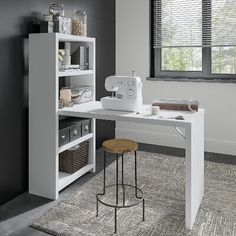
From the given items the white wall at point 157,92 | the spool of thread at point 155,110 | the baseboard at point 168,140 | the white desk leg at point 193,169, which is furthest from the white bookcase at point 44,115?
the baseboard at point 168,140

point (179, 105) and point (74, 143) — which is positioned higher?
point (179, 105)

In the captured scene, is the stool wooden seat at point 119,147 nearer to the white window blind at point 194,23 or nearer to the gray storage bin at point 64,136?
the gray storage bin at point 64,136

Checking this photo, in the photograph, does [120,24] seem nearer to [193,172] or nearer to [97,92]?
[97,92]

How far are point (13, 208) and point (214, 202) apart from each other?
1.64 metres

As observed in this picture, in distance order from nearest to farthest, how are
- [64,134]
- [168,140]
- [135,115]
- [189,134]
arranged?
[189,134], [135,115], [64,134], [168,140]

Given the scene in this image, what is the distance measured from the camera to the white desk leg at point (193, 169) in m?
2.21

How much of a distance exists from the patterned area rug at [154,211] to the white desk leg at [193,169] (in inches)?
4.2

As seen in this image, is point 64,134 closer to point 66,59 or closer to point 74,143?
point 74,143

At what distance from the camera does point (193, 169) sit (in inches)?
89.3

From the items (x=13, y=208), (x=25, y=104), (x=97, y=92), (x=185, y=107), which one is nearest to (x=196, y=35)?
(x=97, y=92)

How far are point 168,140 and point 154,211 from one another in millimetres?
1949

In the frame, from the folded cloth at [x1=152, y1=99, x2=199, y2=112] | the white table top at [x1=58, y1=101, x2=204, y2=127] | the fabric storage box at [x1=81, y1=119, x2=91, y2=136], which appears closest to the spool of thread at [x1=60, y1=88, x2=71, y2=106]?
the white table top at [x1=58, y1=101, x2=204, y2=127]

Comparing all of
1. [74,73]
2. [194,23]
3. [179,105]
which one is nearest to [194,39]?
[194,23]

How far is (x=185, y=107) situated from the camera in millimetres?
2578
